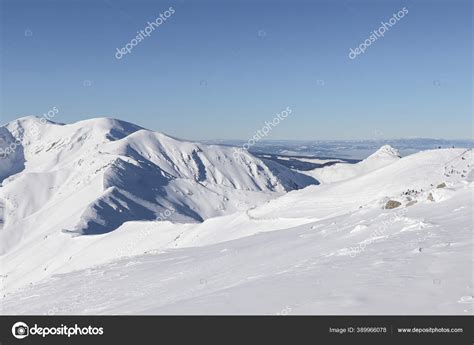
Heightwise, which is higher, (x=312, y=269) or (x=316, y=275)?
(x=312, y=269)

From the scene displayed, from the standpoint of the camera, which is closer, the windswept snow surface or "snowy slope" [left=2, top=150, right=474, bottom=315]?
"snowy slope" [left=2, top=150, right=474, bottom=315]

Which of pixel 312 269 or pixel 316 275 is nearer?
pixel 316 275

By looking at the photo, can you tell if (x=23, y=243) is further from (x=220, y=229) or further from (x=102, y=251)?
(x=220, y=229)

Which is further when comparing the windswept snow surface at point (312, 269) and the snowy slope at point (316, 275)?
the windswept snow surface at point (312, 269)
